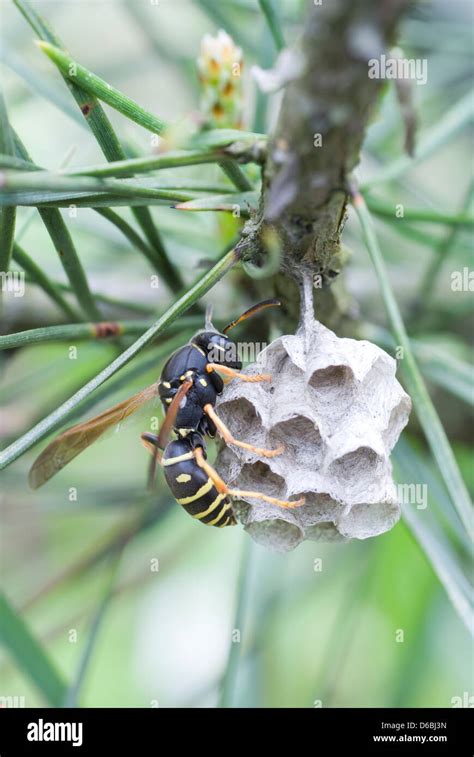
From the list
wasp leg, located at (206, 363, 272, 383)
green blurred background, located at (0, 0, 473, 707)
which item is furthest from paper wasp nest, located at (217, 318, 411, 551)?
green blurred background, located at (0, 0, 473, 707)

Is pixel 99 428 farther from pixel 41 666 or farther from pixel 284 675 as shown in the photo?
pixel 284 675

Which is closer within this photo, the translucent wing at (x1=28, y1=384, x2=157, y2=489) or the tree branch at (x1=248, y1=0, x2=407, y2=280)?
the tree branch at (x1=248, y1=0, x2=407, y2=280)

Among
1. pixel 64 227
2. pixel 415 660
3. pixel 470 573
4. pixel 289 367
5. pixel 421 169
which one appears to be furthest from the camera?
pixel 421 169

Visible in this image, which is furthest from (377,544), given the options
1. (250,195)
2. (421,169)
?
(421,169)

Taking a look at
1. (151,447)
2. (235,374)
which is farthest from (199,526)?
(235,374)
